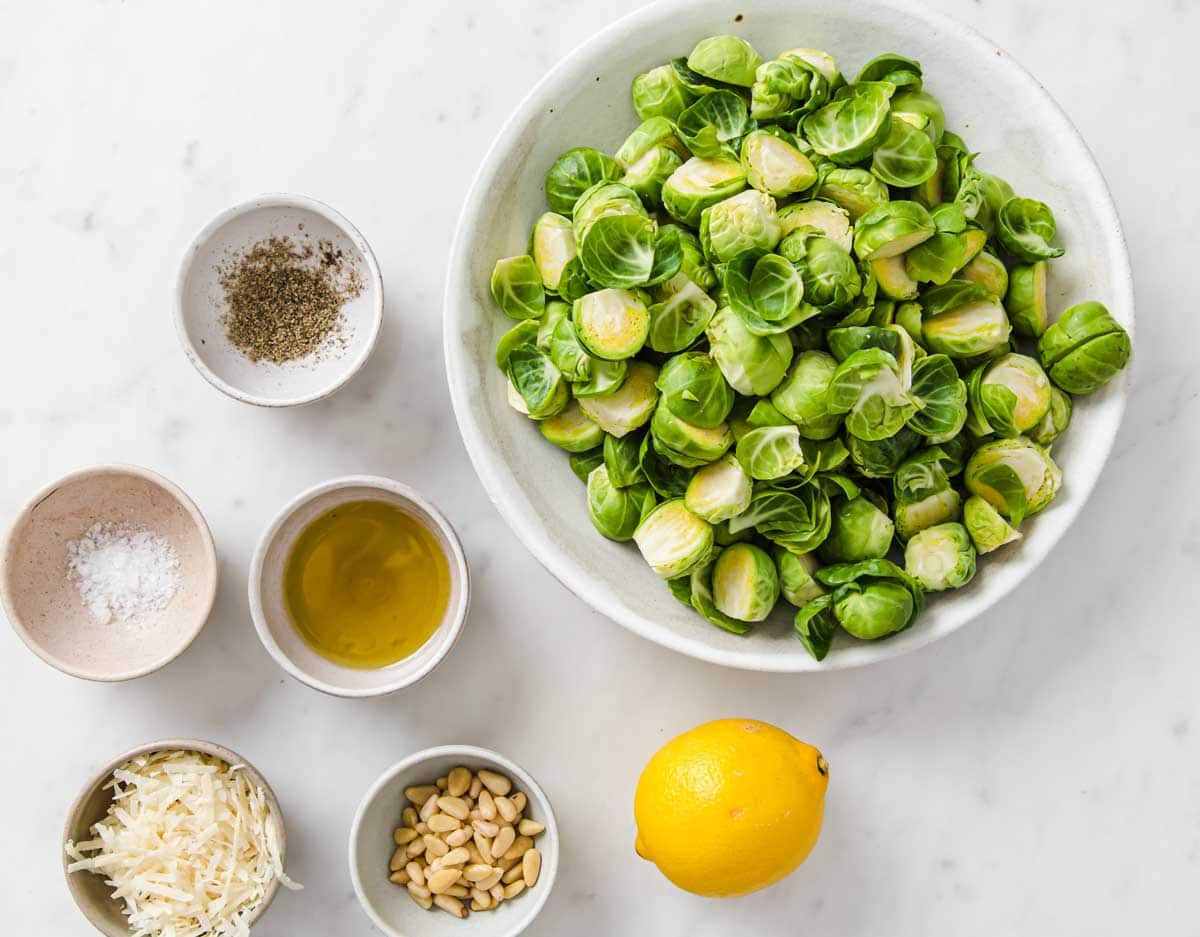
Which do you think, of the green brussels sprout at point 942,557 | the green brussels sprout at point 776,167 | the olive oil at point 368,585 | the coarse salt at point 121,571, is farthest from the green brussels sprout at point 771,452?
the coarse salt at point 121,571

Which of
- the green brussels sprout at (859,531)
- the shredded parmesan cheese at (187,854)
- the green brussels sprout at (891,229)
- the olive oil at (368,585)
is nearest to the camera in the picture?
the green brussels sprout at (891,229)

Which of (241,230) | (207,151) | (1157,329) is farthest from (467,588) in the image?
(1157,329)

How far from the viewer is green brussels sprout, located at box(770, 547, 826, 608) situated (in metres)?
1.62

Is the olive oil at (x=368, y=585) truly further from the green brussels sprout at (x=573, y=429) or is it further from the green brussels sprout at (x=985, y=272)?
the green brussels sprout at (x=985, y=272)

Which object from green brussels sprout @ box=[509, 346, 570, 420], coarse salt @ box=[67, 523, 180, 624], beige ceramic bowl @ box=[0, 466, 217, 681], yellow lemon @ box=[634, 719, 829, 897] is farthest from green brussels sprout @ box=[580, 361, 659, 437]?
coarse salt @ box=[67, 523, 180, 624]

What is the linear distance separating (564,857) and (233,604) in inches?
28.1

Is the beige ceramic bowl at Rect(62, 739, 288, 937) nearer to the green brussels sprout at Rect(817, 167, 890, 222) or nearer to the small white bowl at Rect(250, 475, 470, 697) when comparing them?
the small white bowl at Rect(250, 475, 470, 697)

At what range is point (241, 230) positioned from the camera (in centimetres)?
182

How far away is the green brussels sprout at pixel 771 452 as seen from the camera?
1528mm

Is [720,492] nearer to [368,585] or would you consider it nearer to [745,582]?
[745,582]

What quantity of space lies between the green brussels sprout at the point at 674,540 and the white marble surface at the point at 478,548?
322mm

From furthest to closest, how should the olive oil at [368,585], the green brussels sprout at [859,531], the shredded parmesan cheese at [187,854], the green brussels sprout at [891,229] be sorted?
1. the olive oil at [368,585]
2. the shredded parmesan cheese at [187,854]
3. the green brussels sprout at [859,531]
4. the green brussels sprout at [891,229]

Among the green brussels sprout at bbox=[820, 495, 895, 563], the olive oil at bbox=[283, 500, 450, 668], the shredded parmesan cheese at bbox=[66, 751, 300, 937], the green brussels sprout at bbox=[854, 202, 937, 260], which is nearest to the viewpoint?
the green brussels sprout at bbox=[854, 202, 937, 260]

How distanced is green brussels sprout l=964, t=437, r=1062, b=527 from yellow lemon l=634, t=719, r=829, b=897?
0.47m
